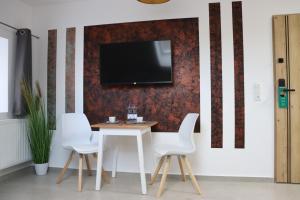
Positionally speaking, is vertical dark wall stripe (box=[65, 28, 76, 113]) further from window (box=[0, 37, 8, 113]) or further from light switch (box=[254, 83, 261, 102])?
light switch (box=[254, 83, 261, 102])

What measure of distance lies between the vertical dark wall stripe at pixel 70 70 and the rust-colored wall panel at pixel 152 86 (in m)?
0.20

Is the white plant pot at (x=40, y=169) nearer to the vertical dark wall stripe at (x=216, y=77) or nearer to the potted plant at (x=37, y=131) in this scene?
the potted plant at (x=37, y=131)

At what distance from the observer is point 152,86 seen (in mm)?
3795

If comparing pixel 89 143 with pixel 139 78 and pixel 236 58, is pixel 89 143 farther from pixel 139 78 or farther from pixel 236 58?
pixel 236 58

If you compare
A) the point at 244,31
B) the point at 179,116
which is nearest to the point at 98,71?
the point at 179,116

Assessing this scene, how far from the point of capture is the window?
3.71m

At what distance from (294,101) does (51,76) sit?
11.0 ft

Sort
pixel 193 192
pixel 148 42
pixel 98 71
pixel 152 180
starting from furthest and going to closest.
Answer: pixel 98 71
pixel 148 42
pixel 152 180
pixel 193 192

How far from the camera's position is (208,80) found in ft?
12.0

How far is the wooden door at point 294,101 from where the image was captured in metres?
3.40

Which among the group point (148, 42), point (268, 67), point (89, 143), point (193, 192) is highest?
point (148, 42)

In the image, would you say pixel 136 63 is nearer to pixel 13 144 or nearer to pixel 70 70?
pixel 70 70

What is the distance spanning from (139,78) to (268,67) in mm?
1672

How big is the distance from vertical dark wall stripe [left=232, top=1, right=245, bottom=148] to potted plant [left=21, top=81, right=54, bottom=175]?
262 cm
